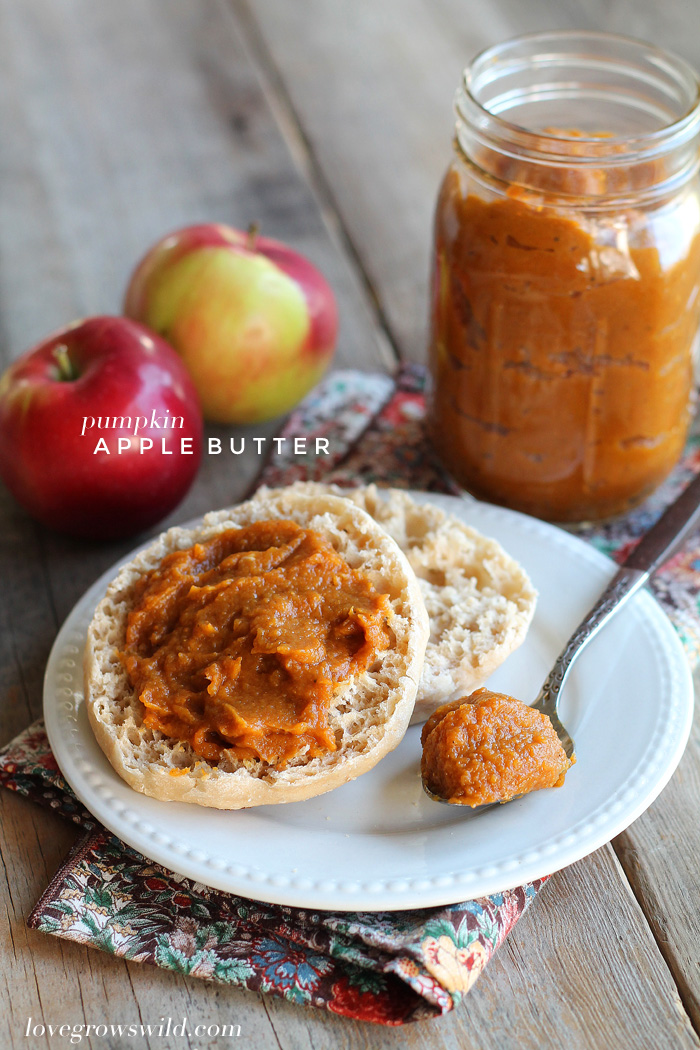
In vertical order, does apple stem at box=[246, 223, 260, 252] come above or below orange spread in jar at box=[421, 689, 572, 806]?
above

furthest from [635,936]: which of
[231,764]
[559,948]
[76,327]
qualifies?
[76,327]

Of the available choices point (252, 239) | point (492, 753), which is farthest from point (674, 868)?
point (252, 239)

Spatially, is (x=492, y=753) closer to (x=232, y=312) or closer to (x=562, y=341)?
(x=562, y=341)

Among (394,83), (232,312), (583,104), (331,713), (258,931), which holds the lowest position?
(258,931)

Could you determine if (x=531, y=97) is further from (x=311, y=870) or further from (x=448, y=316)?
(x=311, y=870)

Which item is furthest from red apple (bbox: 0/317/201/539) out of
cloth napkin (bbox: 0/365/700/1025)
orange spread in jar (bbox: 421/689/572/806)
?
orange spread in jar (bbox: 421/689/572/806)

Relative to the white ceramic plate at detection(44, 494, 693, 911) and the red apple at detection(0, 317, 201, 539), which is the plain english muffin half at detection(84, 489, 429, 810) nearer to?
the white ceramic plate at detection(44, 494, 693, 911)
